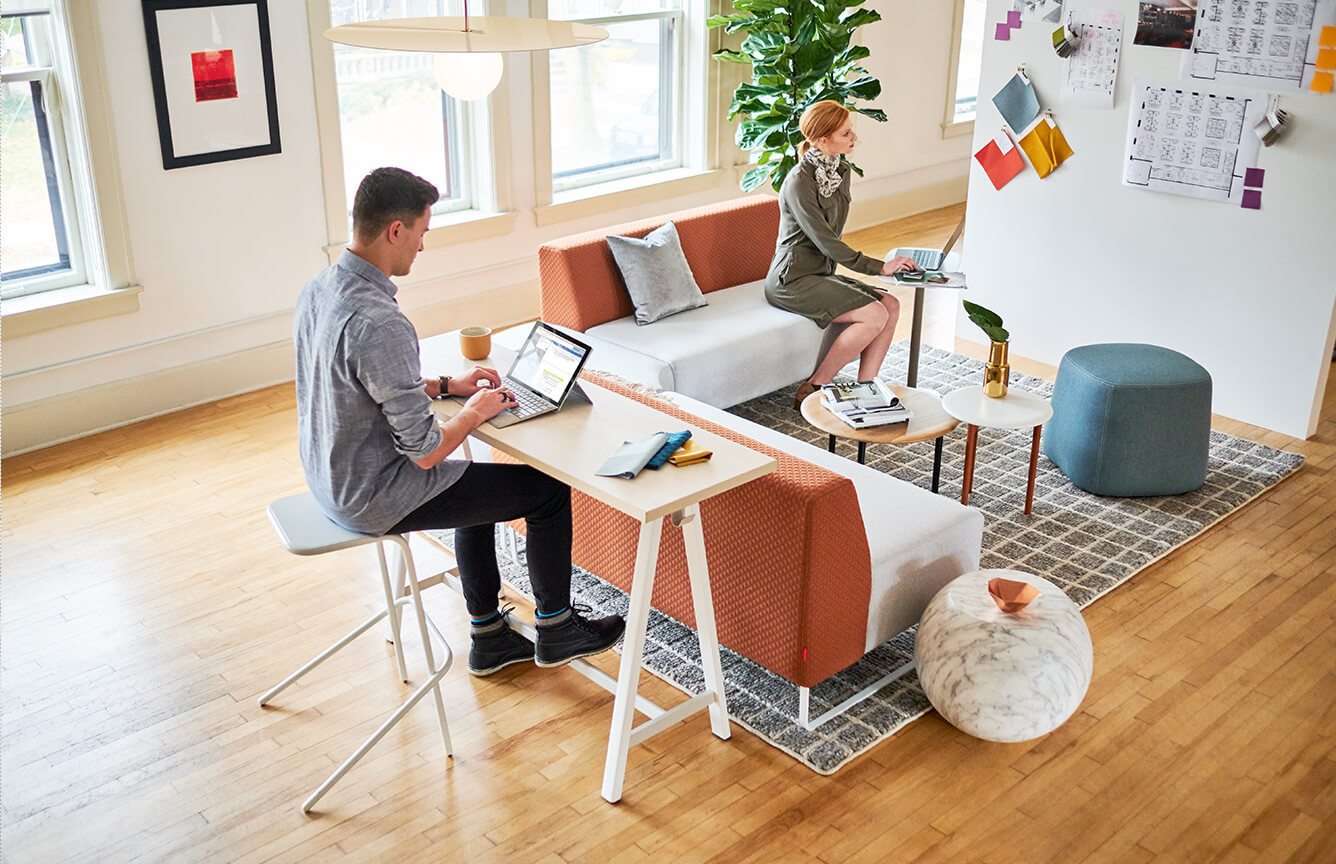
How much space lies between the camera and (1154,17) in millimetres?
5074

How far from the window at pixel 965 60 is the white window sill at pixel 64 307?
232 inches

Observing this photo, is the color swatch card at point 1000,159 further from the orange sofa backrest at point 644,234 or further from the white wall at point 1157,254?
the orange sofa backrest at point 644,234

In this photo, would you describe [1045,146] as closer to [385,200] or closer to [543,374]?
[543,374]

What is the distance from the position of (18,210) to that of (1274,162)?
5.01m

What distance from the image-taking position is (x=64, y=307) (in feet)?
16.2

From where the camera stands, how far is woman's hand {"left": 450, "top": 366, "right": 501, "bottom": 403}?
128 inches

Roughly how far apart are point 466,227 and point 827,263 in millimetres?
1928

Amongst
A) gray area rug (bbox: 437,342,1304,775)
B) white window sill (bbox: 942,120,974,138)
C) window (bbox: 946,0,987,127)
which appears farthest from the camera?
white window sill (bbox: 942,120,974,138)

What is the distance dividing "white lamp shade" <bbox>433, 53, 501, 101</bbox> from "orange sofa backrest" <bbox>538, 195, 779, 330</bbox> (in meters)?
1.59

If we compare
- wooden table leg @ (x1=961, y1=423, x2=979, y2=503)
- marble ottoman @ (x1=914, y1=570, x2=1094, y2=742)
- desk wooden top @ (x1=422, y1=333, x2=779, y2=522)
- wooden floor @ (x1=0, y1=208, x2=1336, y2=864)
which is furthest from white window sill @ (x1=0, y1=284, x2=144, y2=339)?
marble ottoman @ (x1=914, y1=570, x2=1094, y2=742)

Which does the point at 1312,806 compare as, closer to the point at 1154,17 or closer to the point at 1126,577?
the point at 1126,577

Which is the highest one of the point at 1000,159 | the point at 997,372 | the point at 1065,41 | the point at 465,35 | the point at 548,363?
the point at 465,35

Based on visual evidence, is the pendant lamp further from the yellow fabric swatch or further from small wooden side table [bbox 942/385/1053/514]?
the yellow fabric swatch

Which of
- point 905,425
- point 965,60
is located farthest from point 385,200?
point 965,60
